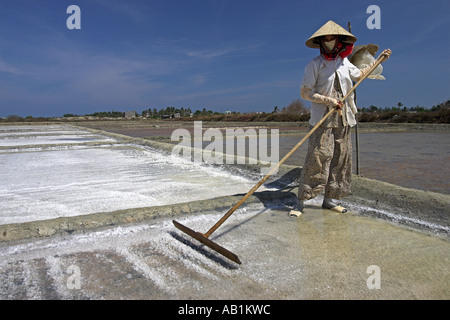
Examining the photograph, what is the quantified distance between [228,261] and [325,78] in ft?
5.05

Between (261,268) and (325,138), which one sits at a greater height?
(325,138)

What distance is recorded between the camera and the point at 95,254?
185 cm

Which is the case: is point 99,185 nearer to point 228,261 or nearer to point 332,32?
point 228,261

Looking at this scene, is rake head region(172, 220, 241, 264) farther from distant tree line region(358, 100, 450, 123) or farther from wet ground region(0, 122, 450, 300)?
distant tree line region(358, 100, 450, 123)

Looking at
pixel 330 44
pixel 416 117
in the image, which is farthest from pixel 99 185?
pixel 416 117

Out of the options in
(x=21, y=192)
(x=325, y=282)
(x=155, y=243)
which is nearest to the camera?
(x=325, y=282)

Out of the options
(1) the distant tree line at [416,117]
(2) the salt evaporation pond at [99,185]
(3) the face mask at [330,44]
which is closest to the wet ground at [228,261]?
(2) the salt evaporation pond at [99,185]

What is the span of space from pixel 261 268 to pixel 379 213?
4.24 ft

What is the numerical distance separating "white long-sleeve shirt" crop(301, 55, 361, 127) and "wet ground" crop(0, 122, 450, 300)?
2.54ft

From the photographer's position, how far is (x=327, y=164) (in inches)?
99.6

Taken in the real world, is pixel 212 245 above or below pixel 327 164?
below

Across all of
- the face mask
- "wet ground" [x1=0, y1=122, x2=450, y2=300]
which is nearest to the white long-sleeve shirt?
the face mask
